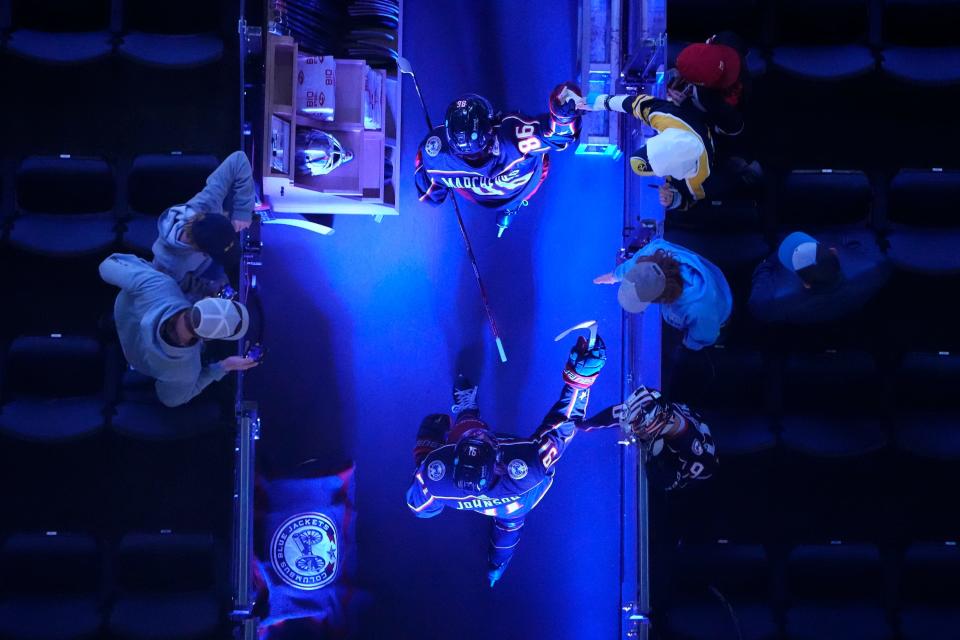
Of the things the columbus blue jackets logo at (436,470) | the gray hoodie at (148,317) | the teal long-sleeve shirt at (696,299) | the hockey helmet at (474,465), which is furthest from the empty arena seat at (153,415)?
the teal long-sleeve shirt at (696,299)

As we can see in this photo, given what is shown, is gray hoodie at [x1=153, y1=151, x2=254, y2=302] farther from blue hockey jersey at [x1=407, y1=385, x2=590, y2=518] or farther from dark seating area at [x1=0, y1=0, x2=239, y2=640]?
blue hockey jersey at [x1=407, y1=385, x2=590, y2=518]

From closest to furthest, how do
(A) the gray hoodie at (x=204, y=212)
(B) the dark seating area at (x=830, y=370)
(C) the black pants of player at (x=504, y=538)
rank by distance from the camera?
1. (A) the gray hoodie at (x=204, y=212)
2. (B) the dark seating area at (x=830, y=370)
3. (C) the black pants of player at (x=504, y=538)

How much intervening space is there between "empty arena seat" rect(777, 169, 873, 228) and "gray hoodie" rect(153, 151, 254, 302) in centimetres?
240

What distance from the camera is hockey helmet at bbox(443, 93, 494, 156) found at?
123 inches

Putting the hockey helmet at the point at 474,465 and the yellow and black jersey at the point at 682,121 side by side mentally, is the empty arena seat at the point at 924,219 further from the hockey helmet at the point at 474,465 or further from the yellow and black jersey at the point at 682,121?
the hockey helmet at the point at 474,465

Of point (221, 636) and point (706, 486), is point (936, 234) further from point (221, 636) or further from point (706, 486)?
point (221, 636)

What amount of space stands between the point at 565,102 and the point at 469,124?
0.44m

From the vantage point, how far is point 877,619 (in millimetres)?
3174

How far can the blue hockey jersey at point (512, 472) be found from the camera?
317 centimetres

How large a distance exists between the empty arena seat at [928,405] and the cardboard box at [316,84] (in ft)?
9.49

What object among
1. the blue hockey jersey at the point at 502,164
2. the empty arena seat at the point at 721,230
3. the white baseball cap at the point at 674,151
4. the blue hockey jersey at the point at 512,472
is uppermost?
the blue hockey jersey at the point at 502,164

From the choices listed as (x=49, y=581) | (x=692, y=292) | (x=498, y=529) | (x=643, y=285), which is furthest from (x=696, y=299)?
(x=49, y=581)

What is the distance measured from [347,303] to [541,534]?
162 cm

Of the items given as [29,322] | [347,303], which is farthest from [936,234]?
[29,322]
